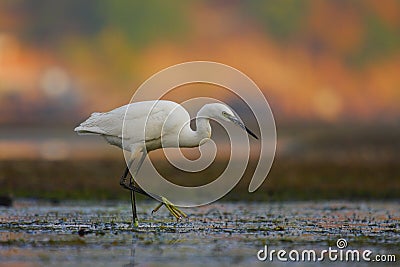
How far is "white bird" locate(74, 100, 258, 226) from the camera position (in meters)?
Result: 16.4

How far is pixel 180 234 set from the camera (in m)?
14.3

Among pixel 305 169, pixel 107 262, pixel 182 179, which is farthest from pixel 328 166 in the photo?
pixel 107 262

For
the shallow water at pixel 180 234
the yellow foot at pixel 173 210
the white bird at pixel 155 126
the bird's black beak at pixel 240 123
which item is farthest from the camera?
the yellow foot at pixel 173 210

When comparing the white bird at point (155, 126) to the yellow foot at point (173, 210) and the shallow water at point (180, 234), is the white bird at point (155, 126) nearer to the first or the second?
the yellow foot at point (173, 210)

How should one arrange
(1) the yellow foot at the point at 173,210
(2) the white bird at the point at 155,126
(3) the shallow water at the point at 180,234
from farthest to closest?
(1) the yellow foot at the point at 173,210 → (2) the white bird at the point at 155,126 → (3) the shallow water at the point at 180,234

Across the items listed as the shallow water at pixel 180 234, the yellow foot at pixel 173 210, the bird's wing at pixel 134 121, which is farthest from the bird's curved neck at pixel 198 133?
the shallow water at pixel 180 234

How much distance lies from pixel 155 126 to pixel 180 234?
284cm

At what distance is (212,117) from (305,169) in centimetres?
1839

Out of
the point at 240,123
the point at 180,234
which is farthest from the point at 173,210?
the point at 180,234

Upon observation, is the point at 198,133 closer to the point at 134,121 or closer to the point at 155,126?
the point at 155,126

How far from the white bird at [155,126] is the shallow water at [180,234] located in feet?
4.25

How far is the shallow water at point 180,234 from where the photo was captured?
39.3ft

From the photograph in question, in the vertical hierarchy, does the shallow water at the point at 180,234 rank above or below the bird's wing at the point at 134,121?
below

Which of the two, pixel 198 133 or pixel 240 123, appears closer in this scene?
pixel 240 123
